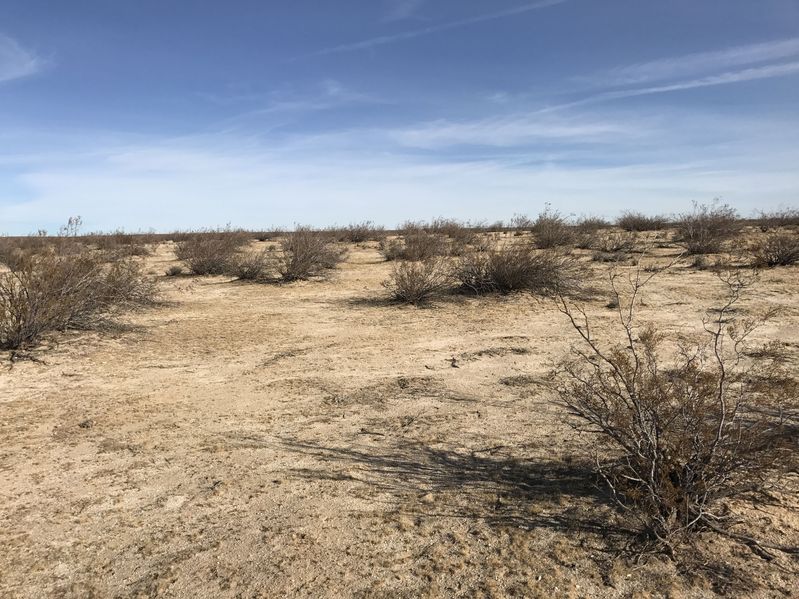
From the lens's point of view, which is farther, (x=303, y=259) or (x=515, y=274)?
(x=303, y=259)

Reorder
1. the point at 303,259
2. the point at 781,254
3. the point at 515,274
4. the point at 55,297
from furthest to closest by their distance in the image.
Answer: the point at 781,254 → the point at 303,259 → the point at 515,274 → the point at 55,297

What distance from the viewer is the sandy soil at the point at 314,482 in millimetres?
2625

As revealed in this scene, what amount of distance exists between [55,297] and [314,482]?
5.66 meters

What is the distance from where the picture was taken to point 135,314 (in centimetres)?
953

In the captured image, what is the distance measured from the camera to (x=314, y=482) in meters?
3.56

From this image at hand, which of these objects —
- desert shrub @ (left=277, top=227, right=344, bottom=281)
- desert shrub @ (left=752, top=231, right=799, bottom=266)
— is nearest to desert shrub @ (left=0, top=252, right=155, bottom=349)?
desert shrub @ (left=277, top=227, right=344, bottom=281)

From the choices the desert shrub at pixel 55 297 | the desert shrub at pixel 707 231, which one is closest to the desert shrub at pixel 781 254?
the desert shrub at pixel 707 231

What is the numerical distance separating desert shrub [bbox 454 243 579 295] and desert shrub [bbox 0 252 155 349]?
239 inches

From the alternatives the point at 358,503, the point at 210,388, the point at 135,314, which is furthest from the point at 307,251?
the point at 358,503

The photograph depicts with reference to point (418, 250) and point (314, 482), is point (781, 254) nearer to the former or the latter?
point (418, 250)

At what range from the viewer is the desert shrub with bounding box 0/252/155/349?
6.97m

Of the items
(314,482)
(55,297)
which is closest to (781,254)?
(314,482)

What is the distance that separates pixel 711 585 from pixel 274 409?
350cm

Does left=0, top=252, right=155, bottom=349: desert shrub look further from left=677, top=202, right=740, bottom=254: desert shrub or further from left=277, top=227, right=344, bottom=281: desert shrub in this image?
left=677, top=202, right=740, bottom=254: desert shrub
